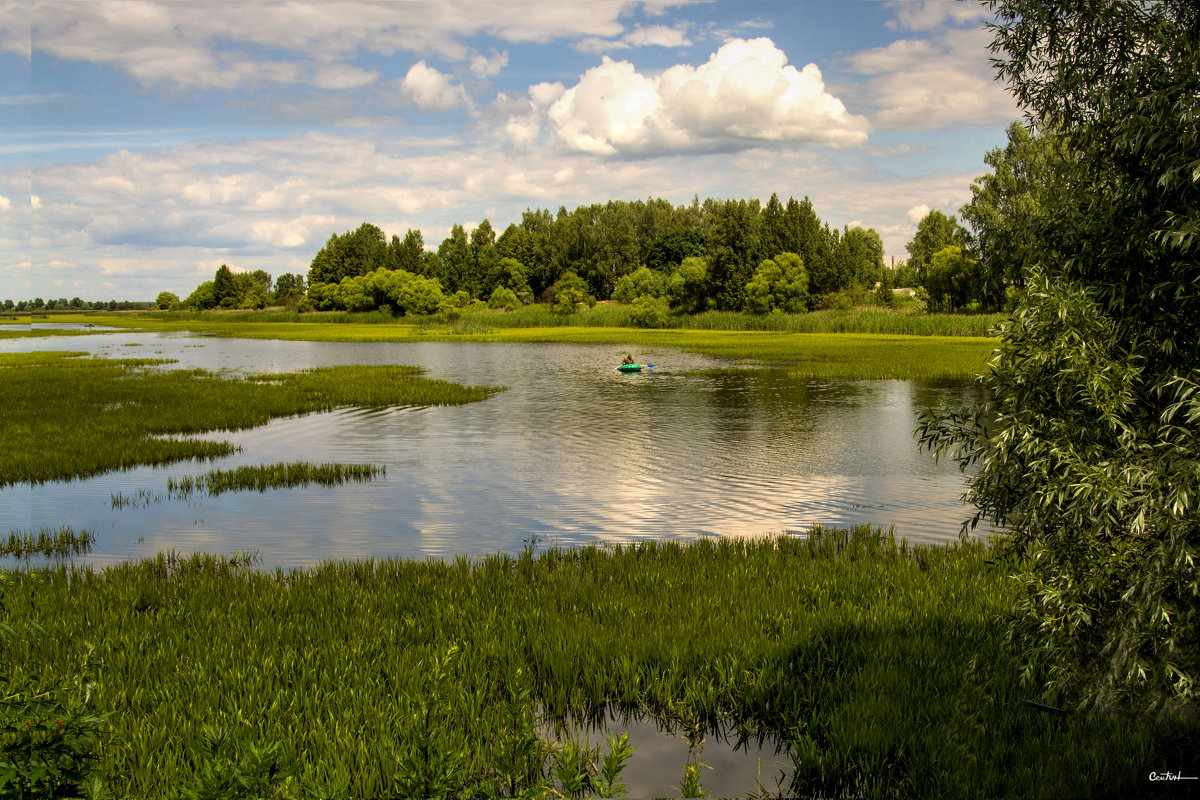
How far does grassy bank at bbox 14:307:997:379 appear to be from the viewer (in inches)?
1788

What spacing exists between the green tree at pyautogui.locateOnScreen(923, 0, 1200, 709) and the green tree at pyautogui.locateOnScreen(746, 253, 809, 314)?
96.8 meters

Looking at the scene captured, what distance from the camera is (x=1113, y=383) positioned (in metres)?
5.46

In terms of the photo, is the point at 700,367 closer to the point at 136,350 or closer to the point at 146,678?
the point at 146,678

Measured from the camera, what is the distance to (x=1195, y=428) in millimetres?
5281

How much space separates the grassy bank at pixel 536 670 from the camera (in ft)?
19.6

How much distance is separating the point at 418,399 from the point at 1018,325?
29.9 m

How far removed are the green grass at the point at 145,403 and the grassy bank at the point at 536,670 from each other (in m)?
10.4

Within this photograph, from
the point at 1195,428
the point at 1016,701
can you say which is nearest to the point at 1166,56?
the point at 1195,428

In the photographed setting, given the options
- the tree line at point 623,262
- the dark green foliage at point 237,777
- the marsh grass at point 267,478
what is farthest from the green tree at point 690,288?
the dark green foliage at point 237,777

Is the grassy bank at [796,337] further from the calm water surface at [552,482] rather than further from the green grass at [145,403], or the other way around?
the green grass at [145,403]

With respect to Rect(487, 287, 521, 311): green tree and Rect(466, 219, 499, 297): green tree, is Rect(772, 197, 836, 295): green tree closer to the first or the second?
Rect(487, 287, 521, 311): green tree

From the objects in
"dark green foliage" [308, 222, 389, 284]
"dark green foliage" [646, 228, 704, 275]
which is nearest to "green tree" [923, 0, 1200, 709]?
"dark green foliage" [646, 228, 704, 275]

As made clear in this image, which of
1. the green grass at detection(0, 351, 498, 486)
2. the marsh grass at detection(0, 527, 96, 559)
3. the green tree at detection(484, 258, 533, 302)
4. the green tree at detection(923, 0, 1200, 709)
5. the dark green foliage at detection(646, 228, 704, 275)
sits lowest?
the marsh grass at detection(0, 527, 96, 559)

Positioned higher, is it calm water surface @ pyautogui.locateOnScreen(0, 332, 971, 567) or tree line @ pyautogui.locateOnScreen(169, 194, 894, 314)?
tree line @ pyautogui.locateOnScreen(169, 194, 894, 314)
